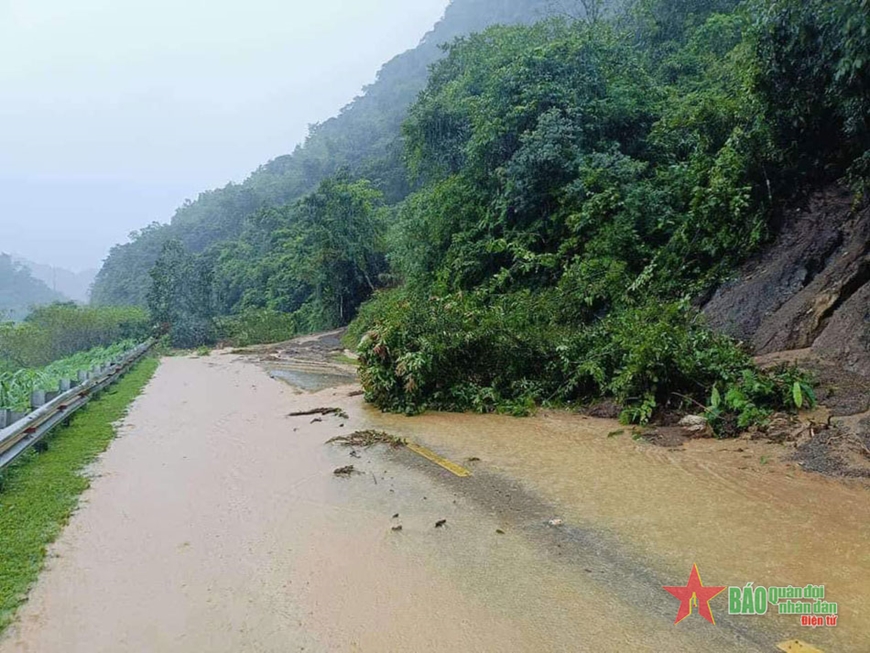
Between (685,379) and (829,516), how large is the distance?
3.25 metres

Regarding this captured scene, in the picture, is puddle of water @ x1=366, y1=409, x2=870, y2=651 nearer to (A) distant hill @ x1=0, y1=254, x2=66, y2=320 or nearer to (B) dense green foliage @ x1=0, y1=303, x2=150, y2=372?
(B) dense green foliage @ x1=0, y1=303, x2=150, y2=372

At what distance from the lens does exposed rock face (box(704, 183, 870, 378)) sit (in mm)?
7602

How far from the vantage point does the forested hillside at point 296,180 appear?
2239 inches

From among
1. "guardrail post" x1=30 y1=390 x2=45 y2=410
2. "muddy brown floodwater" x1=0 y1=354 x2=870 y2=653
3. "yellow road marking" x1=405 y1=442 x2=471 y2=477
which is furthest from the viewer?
"guardrail post" x1=30 y1=390 x2=45 y2=410

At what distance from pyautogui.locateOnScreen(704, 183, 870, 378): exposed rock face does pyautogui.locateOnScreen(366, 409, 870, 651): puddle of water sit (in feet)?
9.79

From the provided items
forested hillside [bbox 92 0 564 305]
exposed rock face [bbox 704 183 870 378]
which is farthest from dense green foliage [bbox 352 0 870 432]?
forested hillside [bbox 92 0 564 305]

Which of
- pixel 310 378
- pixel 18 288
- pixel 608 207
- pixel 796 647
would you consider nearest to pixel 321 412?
pixel 310 378

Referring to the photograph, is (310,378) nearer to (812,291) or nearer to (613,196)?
(613,196)

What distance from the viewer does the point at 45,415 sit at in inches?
285

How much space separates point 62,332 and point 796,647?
3583 centimetres

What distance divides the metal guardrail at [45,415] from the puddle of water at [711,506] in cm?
459

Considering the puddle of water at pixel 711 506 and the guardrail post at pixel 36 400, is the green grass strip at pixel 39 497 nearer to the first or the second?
the guardrail post at pixel 36 400

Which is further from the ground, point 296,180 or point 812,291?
point 296,180

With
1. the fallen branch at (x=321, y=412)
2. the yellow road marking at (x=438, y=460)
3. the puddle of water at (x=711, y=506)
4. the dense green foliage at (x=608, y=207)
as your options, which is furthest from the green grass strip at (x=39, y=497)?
the dense green foliage at (x=608, y=207)
